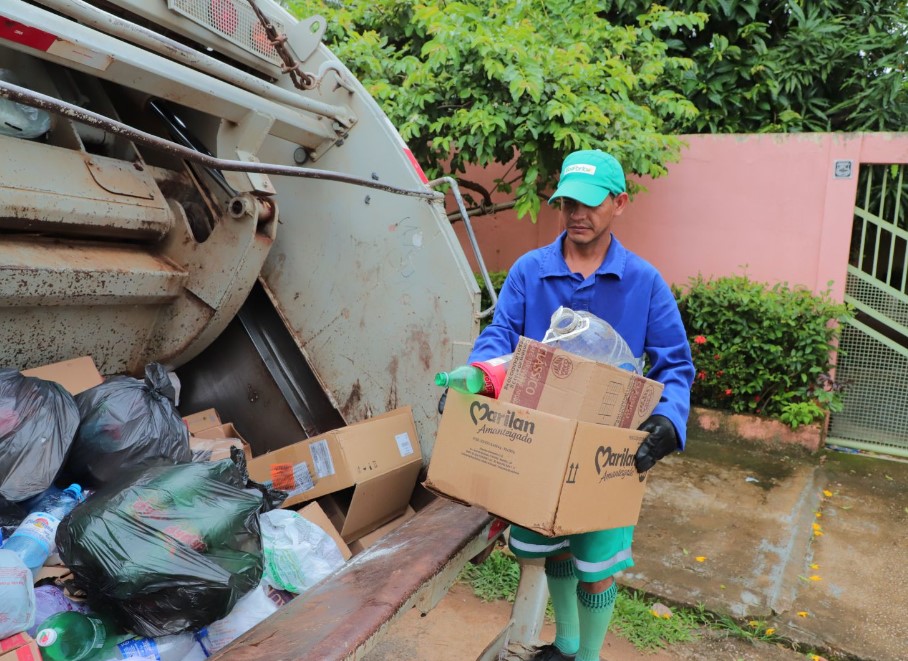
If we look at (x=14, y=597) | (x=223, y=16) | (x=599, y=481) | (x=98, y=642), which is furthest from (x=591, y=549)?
(x=223, y=16)

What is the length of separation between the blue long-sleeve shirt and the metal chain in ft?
3.53

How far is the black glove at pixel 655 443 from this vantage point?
159 cm

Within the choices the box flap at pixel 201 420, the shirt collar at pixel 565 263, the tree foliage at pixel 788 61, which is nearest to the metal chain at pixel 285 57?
the shirt collar at pixel 565 263

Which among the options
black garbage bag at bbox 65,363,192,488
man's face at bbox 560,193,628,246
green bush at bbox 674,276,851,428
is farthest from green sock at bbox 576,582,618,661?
green bush at bbox 674,276,851,428

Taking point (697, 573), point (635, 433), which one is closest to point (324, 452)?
point (635, 433)

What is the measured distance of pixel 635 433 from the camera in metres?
1.57

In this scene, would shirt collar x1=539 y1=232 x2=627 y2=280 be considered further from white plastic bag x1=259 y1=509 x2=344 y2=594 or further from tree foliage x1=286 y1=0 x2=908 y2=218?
tree foliage x1=286 y1=0 x2=908 y2=218

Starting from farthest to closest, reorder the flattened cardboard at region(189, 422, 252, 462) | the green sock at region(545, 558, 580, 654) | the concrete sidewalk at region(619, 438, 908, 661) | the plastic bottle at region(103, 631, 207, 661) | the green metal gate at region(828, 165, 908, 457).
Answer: the green metal gate at region(828, 165, 908, 457)
the concrete sidewalk at region(619, 438, 908, 661)
the flattened cardboard at region(189, 422, 252, 462)
the green sock at region(545, 558, 580, 654)
the plastic bottle at region(103, 631, 207, 661)

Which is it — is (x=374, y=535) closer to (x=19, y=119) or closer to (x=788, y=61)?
(x=19, y=119)

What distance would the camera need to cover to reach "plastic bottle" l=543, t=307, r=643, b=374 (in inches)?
61.6

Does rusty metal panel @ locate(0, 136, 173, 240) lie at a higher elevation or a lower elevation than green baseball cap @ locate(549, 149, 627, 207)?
lower

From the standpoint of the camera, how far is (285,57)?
7.80 feet

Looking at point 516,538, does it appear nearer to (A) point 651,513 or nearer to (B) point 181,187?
(B) point 181,187

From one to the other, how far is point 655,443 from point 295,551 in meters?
0.94
